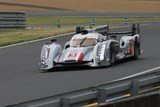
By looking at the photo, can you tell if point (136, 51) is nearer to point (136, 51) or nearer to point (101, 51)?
point (136, 51)

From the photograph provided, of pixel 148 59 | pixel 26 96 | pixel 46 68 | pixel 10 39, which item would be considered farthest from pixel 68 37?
pixel 26 96

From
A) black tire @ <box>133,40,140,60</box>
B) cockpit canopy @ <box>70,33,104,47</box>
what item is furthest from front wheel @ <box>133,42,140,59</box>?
cockpit canopy @ <box>70,33,104,47</box>

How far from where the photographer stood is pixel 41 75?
15.7 meters

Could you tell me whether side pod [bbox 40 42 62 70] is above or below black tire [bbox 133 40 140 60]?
above

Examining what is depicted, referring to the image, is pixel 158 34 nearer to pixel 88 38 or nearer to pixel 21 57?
pixel 21 57

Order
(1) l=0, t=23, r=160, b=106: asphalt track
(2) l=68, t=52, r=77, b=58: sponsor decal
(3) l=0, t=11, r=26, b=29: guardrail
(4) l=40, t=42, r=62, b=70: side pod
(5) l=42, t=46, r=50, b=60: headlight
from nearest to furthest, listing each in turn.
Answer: (1) l=0, t=23, r=160, b=106: asphalt track → (2) l=68, t=52, r=77, b=58: sponsor decal → (4) l=40, t=42, r=62, b=70: side pod → (5) l=42, t=46, r=50, b=60: headlight → (3) l=0, t=11, r=26, b=29: guardrail

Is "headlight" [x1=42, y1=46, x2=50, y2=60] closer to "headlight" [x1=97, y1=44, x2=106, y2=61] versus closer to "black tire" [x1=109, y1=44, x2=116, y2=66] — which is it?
"headlight" [x1=97, y1=44, x2=106, y2=61]

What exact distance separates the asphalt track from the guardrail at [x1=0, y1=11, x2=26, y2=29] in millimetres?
7866

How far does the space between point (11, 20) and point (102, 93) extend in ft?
75.6

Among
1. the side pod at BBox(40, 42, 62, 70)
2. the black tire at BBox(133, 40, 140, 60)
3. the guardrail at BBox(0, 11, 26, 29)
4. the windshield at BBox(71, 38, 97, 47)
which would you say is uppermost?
the windshield at BBox(71, 38, 97, 47)

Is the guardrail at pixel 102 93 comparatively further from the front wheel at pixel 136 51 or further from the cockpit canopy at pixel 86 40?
the front wheel at pixel 136 51

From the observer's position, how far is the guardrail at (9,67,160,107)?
7.25 meters

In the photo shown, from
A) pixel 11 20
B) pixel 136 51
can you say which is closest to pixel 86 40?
pixel 136 51

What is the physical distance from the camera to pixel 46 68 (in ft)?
54.1
